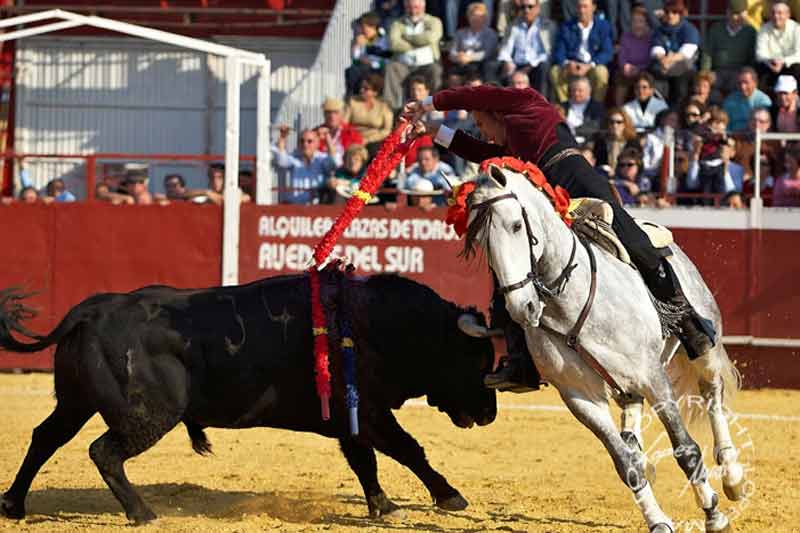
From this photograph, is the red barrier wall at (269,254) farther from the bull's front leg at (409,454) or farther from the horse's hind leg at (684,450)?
the horse's hind leg at (684,450)

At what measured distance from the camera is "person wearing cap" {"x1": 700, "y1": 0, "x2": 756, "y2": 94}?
15234mm

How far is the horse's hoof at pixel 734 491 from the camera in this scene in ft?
25.2

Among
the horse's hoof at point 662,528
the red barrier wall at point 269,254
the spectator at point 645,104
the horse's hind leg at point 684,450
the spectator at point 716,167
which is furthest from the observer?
the spectator at point 645,104

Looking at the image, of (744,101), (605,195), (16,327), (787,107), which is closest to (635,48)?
(744,101)

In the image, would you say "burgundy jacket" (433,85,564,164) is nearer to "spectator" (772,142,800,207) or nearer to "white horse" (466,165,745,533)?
"white horse" (466,165,745,533)

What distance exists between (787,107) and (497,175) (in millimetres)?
8622

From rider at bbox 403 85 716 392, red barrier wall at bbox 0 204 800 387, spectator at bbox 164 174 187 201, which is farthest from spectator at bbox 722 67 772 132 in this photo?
rider at bbox 403 85 716 392

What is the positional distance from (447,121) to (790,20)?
3811mm

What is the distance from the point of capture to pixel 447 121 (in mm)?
14398

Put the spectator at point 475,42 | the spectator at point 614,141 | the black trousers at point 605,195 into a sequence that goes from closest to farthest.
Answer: the black trousers at point 605,195
the spectator at point 614,141
the spectator at point 475,42

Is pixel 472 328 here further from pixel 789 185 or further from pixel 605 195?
pixel 789 185

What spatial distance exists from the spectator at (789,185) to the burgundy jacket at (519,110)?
21.4ft

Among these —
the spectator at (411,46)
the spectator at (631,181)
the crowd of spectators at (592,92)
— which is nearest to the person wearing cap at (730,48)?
the crowd of spectators at (592,92)

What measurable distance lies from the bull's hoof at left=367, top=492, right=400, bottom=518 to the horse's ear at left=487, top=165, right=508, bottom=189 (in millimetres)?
2103
